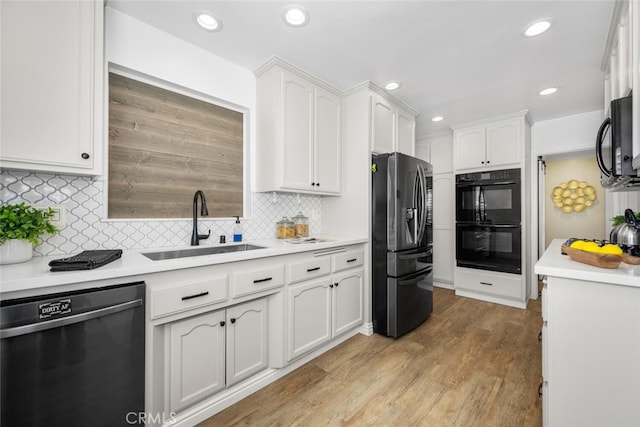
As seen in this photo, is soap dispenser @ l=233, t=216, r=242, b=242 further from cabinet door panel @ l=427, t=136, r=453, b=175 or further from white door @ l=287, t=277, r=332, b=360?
cabinet door panel @ l=427, t=136, r=453, b=175

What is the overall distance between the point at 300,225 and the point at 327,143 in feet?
2.84

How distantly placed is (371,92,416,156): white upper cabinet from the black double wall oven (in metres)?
1.09

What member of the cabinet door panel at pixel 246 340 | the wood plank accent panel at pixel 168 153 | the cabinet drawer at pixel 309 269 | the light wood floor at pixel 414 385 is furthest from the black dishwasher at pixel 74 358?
the cabinet drawer at pixel 309 269

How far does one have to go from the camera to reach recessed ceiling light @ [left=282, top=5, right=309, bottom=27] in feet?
5.32

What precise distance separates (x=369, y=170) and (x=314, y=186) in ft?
1.88

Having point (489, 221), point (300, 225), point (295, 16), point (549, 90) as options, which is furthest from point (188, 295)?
point (549, 90)

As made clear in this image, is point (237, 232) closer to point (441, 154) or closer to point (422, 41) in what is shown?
point (422, 41)

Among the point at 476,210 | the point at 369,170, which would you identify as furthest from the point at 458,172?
the point at 369,170

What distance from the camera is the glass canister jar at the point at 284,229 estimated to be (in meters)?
2.46

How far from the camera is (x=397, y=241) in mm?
2434

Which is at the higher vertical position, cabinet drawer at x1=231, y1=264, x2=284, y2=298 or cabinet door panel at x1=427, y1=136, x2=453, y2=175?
cabinet door panel at x1=427, y1=136, x2=453, y2=175

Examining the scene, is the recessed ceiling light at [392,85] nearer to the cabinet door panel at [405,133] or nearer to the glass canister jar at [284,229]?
the cabinet door panel at [405,133]

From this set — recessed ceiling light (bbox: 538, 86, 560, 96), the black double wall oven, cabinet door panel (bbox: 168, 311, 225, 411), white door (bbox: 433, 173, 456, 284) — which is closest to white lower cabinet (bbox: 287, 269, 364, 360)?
cabinet door panel (bbox: 168, 311, 225, 411)

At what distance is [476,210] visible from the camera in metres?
3.48
